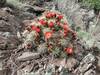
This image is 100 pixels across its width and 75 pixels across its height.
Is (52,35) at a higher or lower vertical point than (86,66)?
higher

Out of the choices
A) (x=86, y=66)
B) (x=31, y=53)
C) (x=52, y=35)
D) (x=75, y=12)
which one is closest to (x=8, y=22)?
(x=31, y=53)

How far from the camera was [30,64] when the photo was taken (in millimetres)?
7703

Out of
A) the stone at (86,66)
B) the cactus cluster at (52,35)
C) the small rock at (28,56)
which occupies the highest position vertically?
the cactus cluster at (52,35)

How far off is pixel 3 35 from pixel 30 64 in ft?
3.57

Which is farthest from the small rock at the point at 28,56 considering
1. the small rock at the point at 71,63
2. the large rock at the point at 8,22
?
the large rock at the point at 8,22

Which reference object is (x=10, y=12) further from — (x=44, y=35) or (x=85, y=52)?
(x=85, y=52)

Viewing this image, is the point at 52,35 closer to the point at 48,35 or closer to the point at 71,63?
the point at 48,35

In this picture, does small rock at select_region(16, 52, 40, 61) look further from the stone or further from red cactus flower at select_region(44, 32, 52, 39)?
the stone

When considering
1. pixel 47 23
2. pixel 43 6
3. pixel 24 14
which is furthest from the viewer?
pixel 43 6

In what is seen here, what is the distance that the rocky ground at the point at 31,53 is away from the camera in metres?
7.56

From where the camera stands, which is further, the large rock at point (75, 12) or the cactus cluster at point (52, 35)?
the large rock at point (75, 12)

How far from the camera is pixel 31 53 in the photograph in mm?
7863

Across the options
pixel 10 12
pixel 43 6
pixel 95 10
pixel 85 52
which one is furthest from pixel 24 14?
pixel 95 10

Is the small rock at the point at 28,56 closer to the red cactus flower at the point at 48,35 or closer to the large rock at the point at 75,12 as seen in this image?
the red cactus flower at the point at 48,35
